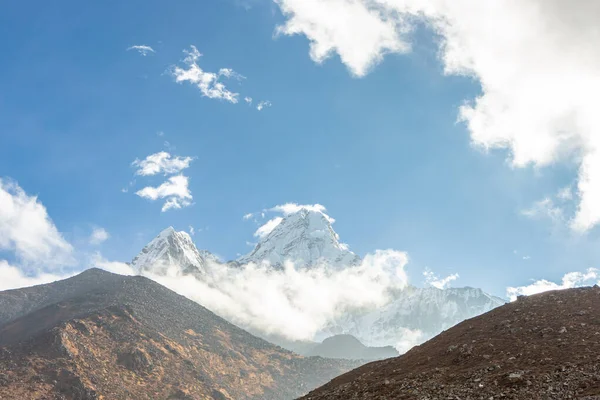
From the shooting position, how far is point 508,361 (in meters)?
38.9

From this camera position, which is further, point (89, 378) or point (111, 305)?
point (111, 305)

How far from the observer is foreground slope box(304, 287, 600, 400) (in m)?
33.0

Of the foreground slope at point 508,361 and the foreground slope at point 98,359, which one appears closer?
the foreground slope at point 508,361

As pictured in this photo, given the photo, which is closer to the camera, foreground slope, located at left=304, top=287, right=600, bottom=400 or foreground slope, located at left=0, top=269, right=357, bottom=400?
foreground slope, located at left=304, top=287, right=600, bottom=400

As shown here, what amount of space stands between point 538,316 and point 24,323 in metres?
179

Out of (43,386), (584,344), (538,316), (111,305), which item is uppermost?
(111,305)

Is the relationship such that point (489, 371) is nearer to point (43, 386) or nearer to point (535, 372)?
point (535, 372)

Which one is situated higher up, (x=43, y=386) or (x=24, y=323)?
(x=24, y=323)

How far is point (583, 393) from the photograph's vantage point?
29750 mm

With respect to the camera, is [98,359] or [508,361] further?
[98,359]

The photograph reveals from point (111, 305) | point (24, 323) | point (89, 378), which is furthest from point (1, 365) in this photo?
point (111, 305)

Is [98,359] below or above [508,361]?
below

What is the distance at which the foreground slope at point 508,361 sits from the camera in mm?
33000

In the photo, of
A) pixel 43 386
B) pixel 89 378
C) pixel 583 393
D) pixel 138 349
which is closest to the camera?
pixel 583 393
